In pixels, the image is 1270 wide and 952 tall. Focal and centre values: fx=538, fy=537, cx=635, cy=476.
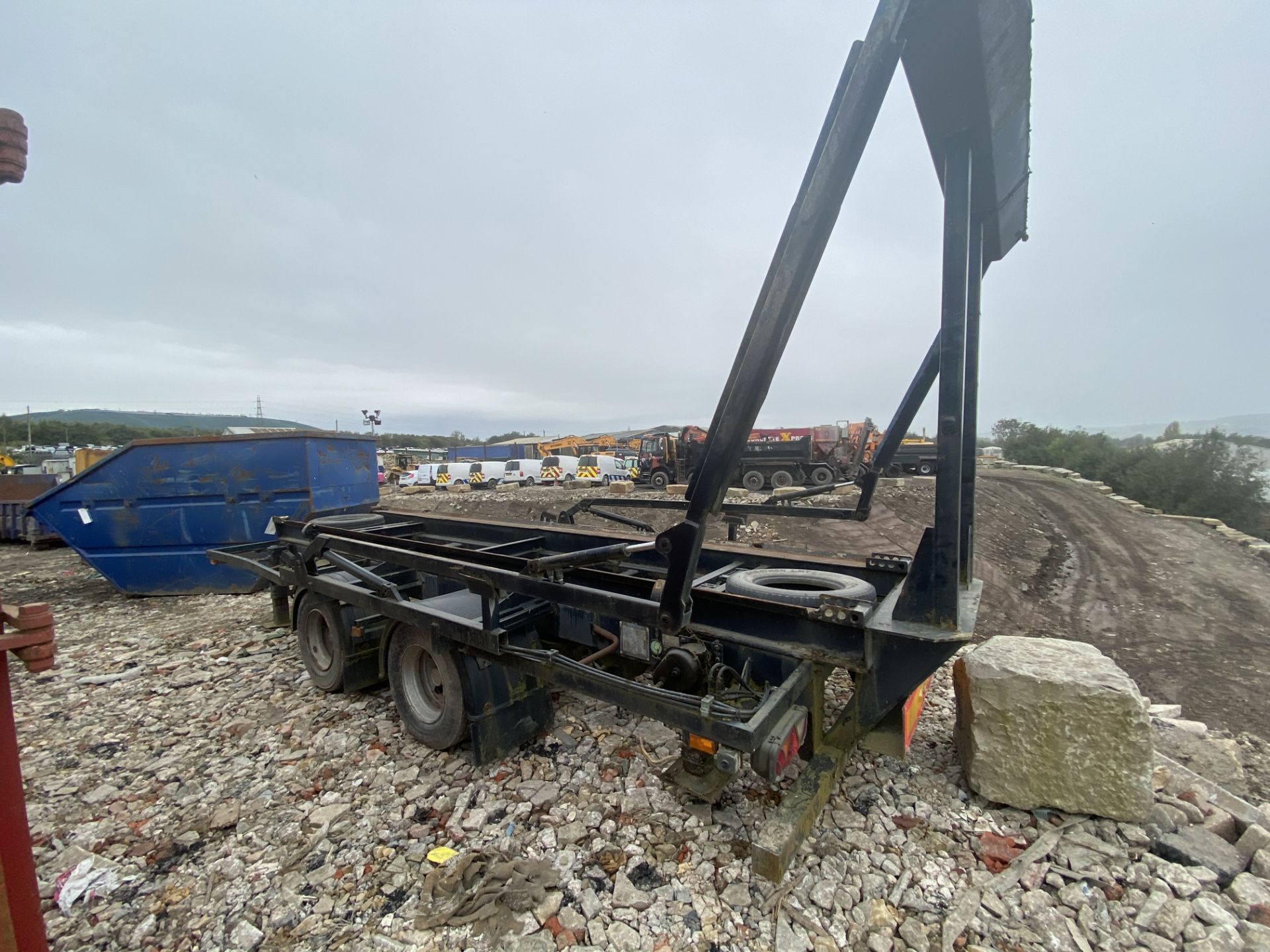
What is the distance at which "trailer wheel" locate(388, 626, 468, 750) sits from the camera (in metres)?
3.30

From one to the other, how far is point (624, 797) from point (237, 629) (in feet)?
17.5

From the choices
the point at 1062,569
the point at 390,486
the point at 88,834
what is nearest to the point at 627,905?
the point at 88,834

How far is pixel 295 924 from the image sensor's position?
2.25m

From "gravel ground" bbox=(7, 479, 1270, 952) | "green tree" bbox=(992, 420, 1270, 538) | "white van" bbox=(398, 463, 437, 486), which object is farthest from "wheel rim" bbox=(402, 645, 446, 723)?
"white van" bbox=(398, 463, 437, 486)

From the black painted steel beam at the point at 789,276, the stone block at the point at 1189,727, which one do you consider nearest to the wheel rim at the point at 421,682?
the black painted steel beam at the point at 789,276

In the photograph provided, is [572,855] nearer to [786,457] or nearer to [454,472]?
[786,457]

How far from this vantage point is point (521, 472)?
95.7ft

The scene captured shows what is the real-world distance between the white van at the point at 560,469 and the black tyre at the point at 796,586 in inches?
982

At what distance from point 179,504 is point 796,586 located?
8.53 metres

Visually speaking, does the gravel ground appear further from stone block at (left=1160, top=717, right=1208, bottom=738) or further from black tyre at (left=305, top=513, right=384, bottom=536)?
black tyre at (left=305, top=513, right=384, bottom=536)

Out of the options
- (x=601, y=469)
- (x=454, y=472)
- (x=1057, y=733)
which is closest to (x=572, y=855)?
(x=1057, y=733)

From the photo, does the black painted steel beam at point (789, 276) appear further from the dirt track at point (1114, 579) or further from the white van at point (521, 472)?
the white van at point (521, 472)

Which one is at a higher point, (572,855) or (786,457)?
(786,457)

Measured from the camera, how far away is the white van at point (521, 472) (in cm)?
2911
